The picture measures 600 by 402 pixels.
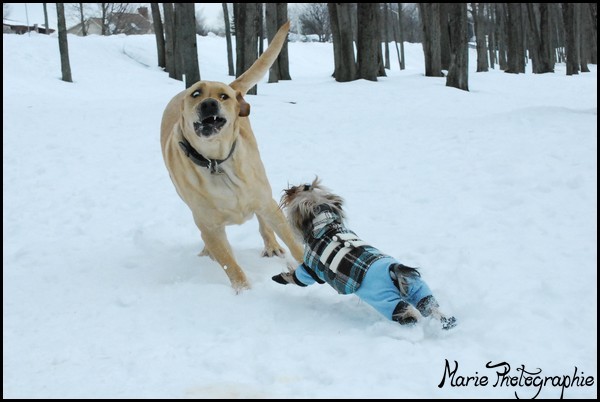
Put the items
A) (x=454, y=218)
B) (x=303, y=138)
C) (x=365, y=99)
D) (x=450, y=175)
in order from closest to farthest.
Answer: (x=454, y=218) < (x=450, y=175) < (x=303, y=138) < (x=365, y=99)

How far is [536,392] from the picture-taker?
7.70ft

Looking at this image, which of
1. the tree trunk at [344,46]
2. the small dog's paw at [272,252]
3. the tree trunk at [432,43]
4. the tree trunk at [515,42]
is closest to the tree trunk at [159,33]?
the tree trunk at [344,46]

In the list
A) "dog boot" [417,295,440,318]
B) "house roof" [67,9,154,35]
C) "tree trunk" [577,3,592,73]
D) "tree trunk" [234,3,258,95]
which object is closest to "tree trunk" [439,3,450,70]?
"tree trunk" [234,3,258,95]

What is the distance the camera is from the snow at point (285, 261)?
103 inches

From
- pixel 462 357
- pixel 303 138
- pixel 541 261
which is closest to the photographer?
pixel 462 357

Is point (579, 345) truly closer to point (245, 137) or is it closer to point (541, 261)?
point (541, 261)

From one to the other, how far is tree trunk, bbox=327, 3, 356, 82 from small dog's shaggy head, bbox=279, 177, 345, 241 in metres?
11.6

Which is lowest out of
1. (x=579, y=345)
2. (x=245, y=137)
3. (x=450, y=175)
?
(x=579, y=345)

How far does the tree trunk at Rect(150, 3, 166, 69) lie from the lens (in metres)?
21.2

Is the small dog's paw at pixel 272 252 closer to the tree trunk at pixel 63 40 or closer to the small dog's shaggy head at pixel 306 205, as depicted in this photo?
the small dog's shaggy head at pixel 306 205

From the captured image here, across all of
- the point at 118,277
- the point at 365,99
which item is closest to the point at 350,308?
the point at 118,277

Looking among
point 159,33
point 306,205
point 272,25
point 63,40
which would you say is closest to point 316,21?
point 159,33

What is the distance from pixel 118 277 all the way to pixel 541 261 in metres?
3.07

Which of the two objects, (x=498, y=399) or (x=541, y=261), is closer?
(x=498, y=399)
